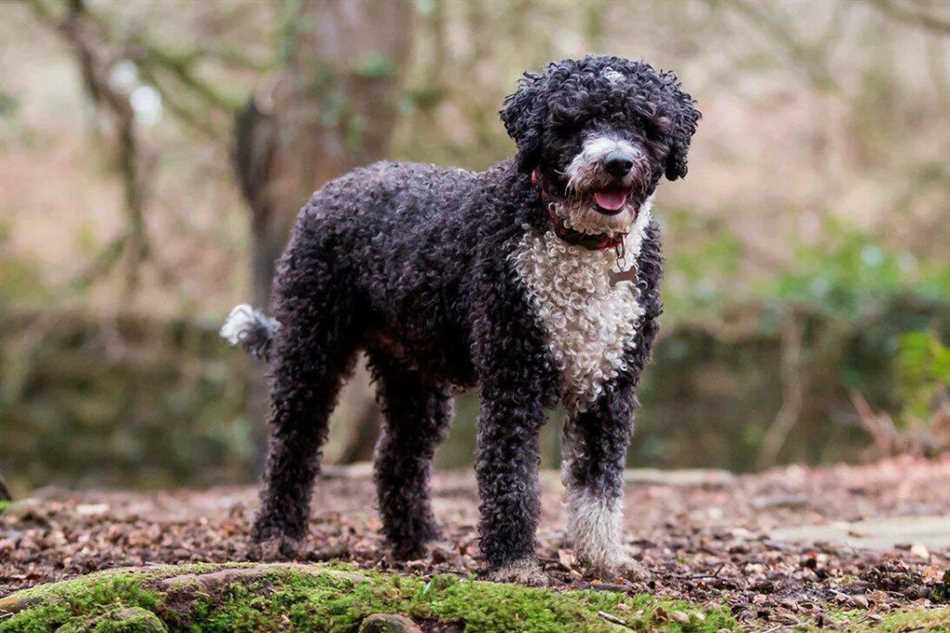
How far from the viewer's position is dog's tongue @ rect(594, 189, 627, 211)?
4.41 meters

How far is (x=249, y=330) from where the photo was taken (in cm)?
596

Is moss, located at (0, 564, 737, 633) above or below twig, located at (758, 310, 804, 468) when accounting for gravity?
below

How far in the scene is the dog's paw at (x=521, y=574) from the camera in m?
4.61

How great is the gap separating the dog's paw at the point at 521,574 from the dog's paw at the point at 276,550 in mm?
1208

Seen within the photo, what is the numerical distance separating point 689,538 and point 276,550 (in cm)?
209

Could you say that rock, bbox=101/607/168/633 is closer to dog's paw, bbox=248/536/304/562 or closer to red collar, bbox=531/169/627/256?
dog's paw, bbox=248/536/304/562

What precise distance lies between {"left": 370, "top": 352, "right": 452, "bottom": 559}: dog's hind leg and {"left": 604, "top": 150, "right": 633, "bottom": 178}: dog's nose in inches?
72.5

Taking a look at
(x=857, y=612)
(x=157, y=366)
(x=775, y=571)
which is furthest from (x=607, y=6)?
(x=857, y=612)

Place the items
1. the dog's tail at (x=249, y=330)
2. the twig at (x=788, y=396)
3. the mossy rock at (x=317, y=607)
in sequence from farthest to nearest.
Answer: the twig at (x=788, y=396)
the dog's tail at (x=249, y=330)
the mossy rock at (x=317, y=607)

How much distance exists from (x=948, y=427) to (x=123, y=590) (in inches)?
306

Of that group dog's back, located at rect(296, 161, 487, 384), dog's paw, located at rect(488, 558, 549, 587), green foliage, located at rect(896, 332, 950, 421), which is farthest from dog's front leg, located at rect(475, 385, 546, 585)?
green foliage, located at rect(896, 332, 950, 421)

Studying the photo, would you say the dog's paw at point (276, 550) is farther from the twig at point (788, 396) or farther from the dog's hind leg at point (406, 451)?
the twig at point (788, 396)

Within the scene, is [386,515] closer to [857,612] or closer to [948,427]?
[857,612]

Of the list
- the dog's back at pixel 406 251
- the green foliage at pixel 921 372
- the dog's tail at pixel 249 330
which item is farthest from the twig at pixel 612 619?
the green foliage at pixel 921 372
